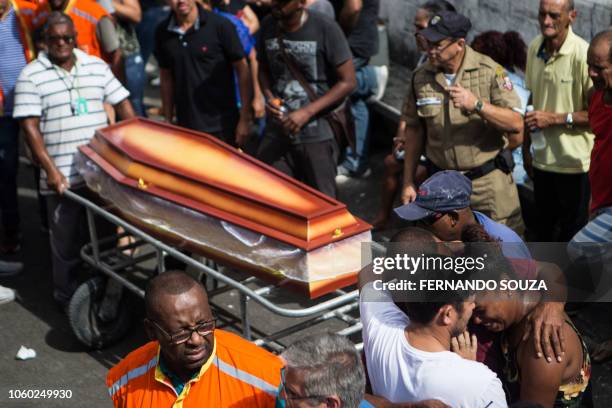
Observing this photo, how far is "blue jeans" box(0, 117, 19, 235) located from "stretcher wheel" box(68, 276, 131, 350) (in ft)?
5.27

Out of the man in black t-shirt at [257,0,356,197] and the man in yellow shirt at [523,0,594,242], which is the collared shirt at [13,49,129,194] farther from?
the man in yellow shirt at [523,0,594,242]

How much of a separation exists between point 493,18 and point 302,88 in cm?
227

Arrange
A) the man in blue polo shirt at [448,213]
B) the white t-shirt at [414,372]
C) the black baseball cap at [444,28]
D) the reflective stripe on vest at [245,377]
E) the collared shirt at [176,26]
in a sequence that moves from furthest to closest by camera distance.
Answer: the collared shirt at [176,26], the black baseball cap at [444,28], the man in blue polo shirt at [448,213], the reflective stripe on vest at [245,377], the white t-shirt at [414,372]

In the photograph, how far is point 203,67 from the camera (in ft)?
23.0

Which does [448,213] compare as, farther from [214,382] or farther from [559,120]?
[559,120]

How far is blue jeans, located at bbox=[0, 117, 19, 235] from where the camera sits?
7191mm

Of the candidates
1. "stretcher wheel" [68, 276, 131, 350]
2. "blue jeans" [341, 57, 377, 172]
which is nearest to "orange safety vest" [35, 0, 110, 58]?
"stretcher wheel" [68, 276, 131, 350]

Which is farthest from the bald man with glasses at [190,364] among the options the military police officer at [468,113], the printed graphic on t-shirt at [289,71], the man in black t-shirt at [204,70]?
the man in black t-shirt at [204,70]

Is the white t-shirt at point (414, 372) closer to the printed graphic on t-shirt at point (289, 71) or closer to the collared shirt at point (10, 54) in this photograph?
the printed graphic on t-shirt at point (289, 71)

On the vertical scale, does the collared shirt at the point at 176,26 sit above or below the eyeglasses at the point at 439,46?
below

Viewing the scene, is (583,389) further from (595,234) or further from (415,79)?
(415,79)

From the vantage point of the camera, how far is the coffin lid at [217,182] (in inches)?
199

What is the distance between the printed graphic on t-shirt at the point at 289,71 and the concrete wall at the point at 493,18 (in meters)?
2.06

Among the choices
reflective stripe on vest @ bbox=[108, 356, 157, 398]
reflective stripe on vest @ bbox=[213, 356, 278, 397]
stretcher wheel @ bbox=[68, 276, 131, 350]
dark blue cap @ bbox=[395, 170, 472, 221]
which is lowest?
stretcher wheel @ bbox=[68, 276, 131, 350]
